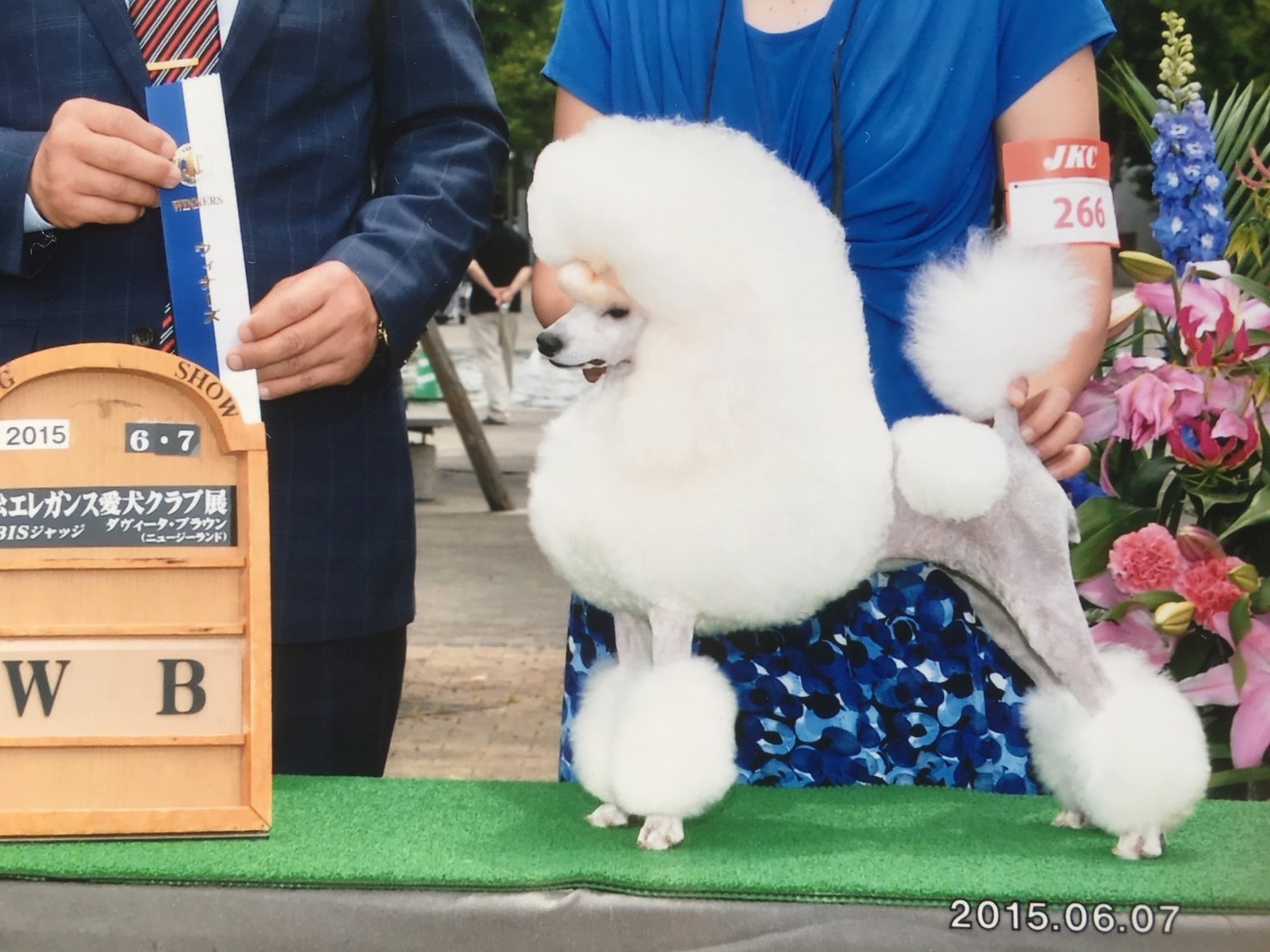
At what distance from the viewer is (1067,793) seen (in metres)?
1.39

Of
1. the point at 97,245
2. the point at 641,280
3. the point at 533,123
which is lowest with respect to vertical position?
the point at 533,123

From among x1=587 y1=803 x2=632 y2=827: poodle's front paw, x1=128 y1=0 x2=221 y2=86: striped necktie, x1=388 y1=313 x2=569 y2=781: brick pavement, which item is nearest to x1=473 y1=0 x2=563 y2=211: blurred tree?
x1=388 y1=313 x2=569 y2=781: brick pavement

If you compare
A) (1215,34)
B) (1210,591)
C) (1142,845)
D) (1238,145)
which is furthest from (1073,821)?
(1215,34)

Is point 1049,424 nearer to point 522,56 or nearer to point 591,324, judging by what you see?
point 591,324

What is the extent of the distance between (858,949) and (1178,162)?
113 centimetres

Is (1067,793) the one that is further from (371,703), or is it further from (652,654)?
(371,703)

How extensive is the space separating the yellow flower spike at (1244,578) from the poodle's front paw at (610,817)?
689mm

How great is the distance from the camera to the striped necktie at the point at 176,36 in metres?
1.54

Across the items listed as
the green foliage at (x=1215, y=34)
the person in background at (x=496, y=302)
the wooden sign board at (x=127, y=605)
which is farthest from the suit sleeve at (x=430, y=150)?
the person in background at (x=496, y=302)

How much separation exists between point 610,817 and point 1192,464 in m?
0.81

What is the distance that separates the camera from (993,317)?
52.1 inches

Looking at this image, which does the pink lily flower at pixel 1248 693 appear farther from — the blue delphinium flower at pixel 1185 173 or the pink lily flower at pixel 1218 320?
the blue delphinium flower at pixel 1185 173

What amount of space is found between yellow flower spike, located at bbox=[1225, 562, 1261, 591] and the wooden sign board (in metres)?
0.97

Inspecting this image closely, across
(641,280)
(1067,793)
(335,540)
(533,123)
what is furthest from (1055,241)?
(533,123)
